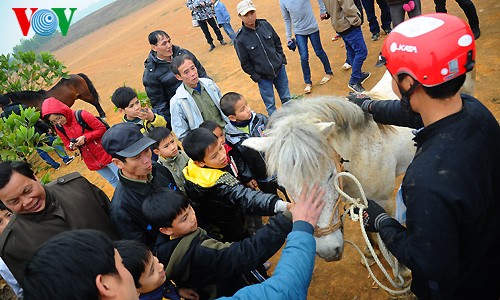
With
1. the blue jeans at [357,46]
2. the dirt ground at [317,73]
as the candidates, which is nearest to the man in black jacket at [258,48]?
the blue jeans at [357,46]

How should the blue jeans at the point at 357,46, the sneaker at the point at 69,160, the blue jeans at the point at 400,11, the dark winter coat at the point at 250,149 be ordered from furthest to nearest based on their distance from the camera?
the sneaker at the point at 69,160 < the blue jeans at the point at 357,46 < the blue jeans at the point at 400,11 < the dark winter coat at the point at 250,149

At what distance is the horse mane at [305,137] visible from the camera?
2.30 meters

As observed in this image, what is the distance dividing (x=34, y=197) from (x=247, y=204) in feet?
5.52

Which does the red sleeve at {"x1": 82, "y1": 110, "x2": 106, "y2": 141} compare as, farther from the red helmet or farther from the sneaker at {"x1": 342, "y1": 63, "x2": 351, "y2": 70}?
the sneaker at {"x1": 342, "y1": 63, "x2": 351, "y2": 70}

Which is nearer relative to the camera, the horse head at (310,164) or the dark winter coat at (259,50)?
the horse head at (310,164)

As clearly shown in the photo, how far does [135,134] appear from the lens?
2.85 m

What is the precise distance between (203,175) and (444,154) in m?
1.86

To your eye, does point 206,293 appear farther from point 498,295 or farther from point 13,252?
point 498,295

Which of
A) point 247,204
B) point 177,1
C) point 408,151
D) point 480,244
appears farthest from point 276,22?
point 177,1

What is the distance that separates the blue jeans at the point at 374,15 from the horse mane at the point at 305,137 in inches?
240

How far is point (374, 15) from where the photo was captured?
25.9 ft

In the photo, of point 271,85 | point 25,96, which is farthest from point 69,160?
point 271,85

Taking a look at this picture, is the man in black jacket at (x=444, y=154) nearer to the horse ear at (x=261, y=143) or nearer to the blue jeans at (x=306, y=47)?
the horse ear at (x=261, y=143)

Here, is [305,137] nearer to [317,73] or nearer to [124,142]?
[124,142]
